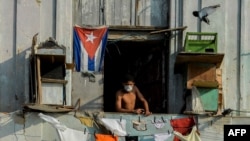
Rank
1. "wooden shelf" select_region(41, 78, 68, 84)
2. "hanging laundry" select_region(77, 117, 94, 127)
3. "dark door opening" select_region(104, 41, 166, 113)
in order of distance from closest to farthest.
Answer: "hanging laundry" select_region(77, 117, 94, 127) < "wooden shelf" select_region(41, 78, 68, 84) < "dark door opening" select_region(104, 41, 166, 113)

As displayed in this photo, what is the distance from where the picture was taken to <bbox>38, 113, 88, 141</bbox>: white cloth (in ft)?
49.1

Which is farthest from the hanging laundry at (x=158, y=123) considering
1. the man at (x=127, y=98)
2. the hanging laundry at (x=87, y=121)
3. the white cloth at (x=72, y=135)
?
the white cloth at (x=72, y=135)

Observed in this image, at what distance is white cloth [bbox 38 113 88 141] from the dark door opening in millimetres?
1954

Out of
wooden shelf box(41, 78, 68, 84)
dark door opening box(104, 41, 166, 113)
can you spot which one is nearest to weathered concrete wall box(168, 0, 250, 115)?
dark door opening box(104, 41, 166, 113)

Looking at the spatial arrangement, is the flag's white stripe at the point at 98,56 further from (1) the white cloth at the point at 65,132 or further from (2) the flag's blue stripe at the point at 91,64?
(1) the white cloth at the point at 65,132

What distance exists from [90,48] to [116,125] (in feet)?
5.20

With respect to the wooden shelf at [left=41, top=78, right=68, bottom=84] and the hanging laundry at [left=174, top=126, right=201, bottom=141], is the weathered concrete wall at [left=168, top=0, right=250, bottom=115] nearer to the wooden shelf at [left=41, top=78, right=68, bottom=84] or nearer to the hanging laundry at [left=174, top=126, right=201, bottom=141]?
the hanging laundry at [left=174, top=126, right=201, bottom=141]

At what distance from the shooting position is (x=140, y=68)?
17922mm

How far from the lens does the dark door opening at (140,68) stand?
16.6 m

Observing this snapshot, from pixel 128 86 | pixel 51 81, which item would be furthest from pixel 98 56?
pixel 51 81

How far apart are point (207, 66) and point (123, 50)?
277 centimetres

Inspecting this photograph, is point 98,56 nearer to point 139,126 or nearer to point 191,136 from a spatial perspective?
point 139,126

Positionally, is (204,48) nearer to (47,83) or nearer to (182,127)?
(182,127)

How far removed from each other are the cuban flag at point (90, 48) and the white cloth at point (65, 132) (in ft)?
4.48
